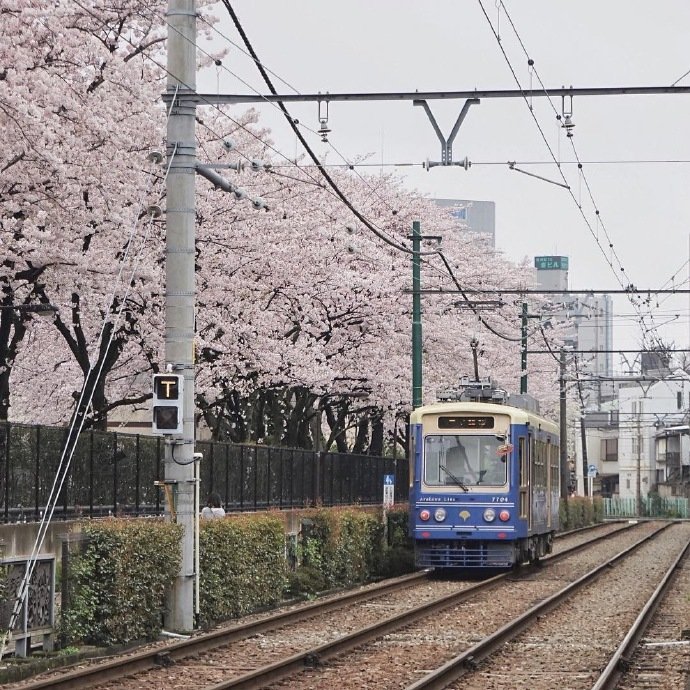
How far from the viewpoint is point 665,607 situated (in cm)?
2183

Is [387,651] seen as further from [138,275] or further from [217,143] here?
[217,143]

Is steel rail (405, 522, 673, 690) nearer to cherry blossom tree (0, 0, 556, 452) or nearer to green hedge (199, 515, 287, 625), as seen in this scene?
green hedge (199, 515, 287, 625)

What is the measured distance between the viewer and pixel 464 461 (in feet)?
88.9

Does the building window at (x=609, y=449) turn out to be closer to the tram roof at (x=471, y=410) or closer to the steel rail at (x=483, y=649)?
the tram roof at (x=471, y=410)

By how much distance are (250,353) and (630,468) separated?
83.1 metres

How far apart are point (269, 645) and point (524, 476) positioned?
12.1 meters

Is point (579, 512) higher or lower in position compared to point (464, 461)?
lower

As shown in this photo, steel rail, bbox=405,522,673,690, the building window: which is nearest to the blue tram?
steel rail, bbox=405,522,673,690

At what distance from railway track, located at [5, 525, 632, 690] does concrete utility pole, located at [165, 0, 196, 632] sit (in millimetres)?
1115

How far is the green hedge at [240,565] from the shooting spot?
18.6 m

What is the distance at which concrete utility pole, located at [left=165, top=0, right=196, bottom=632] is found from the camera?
17469 mm

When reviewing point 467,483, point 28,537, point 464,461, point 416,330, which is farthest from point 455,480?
point 28,537

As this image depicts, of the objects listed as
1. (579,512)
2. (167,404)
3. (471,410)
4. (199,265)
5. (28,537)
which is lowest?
(579,512)

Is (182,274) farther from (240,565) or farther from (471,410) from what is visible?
(471,410)
